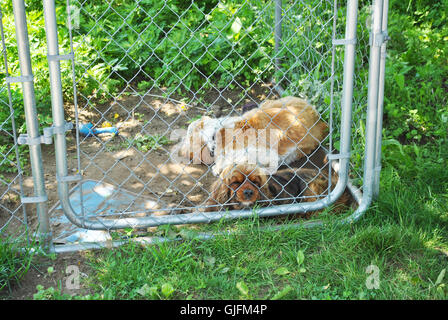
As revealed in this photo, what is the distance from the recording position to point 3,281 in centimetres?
239

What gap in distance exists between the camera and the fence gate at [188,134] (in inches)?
101

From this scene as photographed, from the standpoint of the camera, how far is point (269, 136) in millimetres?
3697

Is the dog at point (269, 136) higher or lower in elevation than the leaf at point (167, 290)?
higher

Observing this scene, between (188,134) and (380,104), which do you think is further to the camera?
(188,134)

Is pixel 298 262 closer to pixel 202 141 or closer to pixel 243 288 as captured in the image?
pixel 243 288

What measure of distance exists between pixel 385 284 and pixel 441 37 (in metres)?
3.15

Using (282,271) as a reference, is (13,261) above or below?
above

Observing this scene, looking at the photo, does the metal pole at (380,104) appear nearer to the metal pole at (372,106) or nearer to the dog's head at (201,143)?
the metal pole at (372,106)

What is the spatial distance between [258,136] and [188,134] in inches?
25.7

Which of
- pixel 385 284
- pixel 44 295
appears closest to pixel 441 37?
pixel 385 284

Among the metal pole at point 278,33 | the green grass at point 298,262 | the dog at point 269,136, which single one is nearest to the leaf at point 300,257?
the green grass at point 298,262

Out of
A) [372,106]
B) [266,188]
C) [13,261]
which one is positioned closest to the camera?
[13,261]

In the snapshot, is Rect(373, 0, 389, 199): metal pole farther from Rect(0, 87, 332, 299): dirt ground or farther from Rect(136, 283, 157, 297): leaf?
Rect(136, 283, 157, 297): leaf

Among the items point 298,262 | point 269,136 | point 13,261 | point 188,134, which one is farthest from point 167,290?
point 188,134
